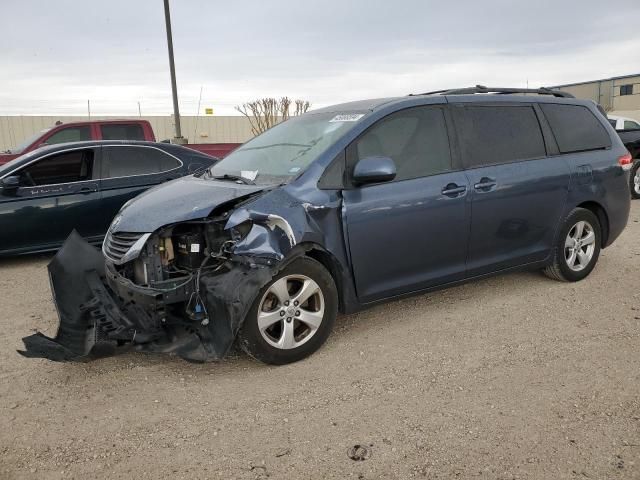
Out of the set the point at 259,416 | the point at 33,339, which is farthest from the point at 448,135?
the point at 33,339

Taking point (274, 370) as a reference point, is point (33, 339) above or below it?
above

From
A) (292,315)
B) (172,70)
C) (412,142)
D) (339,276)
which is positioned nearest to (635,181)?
(412,142)

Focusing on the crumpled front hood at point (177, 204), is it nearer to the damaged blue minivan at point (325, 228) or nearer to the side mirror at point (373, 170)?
the damaged blue minivan at point (325, 228)

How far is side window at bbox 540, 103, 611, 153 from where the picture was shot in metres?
5.24

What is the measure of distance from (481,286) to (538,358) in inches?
66.5

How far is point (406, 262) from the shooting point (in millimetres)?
4195

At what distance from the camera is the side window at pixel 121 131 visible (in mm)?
11242

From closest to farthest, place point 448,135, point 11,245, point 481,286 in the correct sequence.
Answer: point 448,135 → point 481,286 → point 11,245

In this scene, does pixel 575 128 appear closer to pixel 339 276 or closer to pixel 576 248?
pixel 576 248

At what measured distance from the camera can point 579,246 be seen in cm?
542

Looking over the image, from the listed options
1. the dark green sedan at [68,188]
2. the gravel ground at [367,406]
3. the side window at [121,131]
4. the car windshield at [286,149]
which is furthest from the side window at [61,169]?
the side window at [121,131]

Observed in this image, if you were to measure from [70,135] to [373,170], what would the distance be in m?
8.78

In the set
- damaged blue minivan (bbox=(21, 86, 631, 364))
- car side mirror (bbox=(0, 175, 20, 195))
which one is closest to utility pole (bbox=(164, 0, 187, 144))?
car side mirror (bbox=(0, 175, 20, 195))

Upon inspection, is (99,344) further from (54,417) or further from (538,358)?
(538,358)
